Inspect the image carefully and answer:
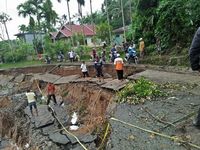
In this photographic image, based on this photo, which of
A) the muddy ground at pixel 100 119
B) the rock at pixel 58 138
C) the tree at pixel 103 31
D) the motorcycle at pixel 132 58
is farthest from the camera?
the tree at pixel 103 31

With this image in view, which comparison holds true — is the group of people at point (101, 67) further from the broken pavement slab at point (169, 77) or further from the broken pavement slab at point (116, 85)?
the broken pavement slab at point (169, 77)

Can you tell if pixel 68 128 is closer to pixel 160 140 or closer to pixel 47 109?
pixel 47 109

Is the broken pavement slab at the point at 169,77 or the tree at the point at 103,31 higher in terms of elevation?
the tree at the point at 103,31

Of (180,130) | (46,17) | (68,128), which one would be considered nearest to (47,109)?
(68,128)

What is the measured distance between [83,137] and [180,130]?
4.66m

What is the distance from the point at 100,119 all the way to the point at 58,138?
1909 mm

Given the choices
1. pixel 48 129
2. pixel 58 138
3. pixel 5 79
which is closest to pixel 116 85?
pixel 48 129

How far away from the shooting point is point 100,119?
12.8 m

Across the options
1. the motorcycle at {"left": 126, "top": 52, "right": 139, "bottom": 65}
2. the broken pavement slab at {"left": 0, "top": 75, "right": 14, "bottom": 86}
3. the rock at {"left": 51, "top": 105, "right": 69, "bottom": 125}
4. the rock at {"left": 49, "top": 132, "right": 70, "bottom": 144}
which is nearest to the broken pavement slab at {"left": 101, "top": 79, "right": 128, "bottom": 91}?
the rock at {"left": 51, "top": 105, "right": 69, "bottom": 125}

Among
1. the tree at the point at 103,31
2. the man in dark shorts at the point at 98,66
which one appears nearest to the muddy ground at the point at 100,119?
the man in dark shorts at the point at 98,66

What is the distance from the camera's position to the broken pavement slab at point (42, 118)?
15430mm

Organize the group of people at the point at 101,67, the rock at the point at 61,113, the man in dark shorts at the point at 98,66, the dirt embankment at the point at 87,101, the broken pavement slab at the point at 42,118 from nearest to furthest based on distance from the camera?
the dirt embankment at the point at 87,101, the broken pavement slab at the point at 42,118, the rock at the point at 61,113, the group of people at the point at 101,67, the man in dark shorts at the point at 98,66

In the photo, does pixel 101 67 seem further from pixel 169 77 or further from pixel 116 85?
pixel 169 77

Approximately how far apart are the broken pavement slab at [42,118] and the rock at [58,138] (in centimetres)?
193
